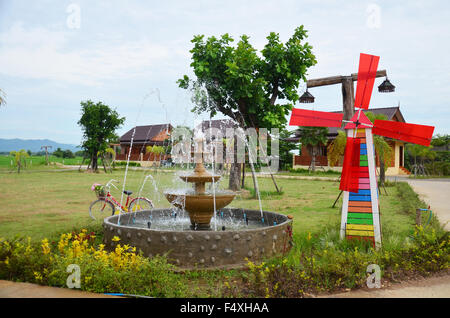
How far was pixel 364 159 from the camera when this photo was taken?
6816 mm

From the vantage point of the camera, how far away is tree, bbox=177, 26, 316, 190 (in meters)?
15.1

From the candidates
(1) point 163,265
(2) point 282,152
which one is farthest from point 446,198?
(2) point 282,152

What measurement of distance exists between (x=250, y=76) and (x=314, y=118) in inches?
327

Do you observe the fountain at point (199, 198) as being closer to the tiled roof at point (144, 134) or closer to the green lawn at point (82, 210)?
the green lawn at point (82, 210)

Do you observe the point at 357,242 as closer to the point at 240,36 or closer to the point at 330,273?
the point at 330,273

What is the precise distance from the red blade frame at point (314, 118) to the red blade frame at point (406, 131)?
29.3 inches

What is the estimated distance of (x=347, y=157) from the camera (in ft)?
22.2

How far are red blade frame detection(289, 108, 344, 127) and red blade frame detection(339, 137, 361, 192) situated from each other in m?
0.48

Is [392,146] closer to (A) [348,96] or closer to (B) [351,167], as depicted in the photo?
(A) [348,96]

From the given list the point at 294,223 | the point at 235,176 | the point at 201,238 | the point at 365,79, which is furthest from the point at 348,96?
the point at 235,176

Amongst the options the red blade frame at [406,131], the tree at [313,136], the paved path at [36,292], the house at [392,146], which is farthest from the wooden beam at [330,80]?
the house at [392,146]

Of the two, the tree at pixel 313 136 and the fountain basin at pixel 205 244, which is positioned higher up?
the tree at pixel 313 136

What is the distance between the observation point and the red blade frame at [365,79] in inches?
274
